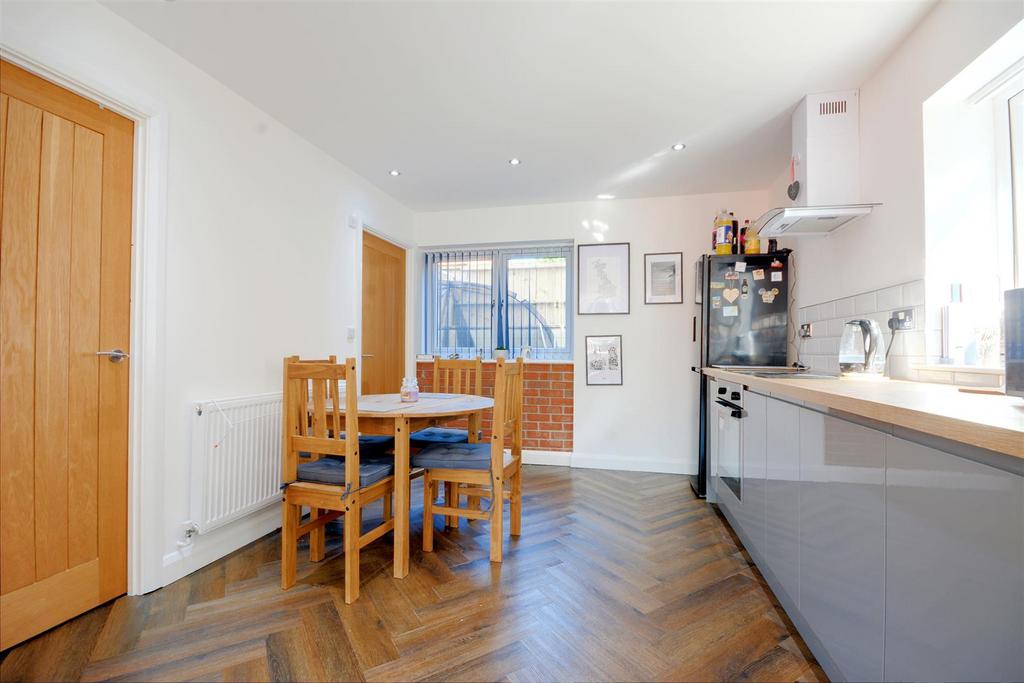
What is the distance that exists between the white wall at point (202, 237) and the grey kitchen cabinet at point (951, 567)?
2.62 metres

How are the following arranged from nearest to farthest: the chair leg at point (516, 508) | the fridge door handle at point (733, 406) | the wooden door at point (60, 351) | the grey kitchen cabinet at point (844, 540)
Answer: the grey kitchen cabinet at point (844, 540), the wooden door at point (60, 351), the fridge door handle at point (733, 406), the chair leg at point (516, 508)

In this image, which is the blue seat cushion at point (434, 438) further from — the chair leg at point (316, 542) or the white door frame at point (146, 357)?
the white door frame at point (146, 357)

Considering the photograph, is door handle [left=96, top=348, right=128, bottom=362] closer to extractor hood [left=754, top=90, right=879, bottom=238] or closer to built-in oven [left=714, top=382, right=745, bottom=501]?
built-in oven [left=714, top=382, right=745, bottom=501]

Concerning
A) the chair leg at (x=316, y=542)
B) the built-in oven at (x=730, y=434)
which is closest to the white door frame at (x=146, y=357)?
the chair leg at (x=316, y=542)

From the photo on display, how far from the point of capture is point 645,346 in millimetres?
3959

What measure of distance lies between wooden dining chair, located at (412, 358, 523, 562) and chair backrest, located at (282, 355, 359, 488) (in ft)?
1.54

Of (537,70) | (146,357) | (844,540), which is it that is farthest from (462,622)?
(537,70)

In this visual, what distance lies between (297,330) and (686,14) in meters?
2.67

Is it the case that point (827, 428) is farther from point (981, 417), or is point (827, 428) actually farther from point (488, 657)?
point (488, 657)

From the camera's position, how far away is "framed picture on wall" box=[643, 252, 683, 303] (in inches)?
153

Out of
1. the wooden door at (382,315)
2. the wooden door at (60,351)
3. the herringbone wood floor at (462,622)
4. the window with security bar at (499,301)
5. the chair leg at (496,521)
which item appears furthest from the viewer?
the window with security bar at (499,301)

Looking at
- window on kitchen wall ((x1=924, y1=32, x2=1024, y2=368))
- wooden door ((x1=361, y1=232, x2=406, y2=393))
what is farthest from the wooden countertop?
wooden door ((x1=361, y1=232, x2=406, y2=393))

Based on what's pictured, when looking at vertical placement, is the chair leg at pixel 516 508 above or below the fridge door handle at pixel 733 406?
below

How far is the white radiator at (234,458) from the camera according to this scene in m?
2.07
